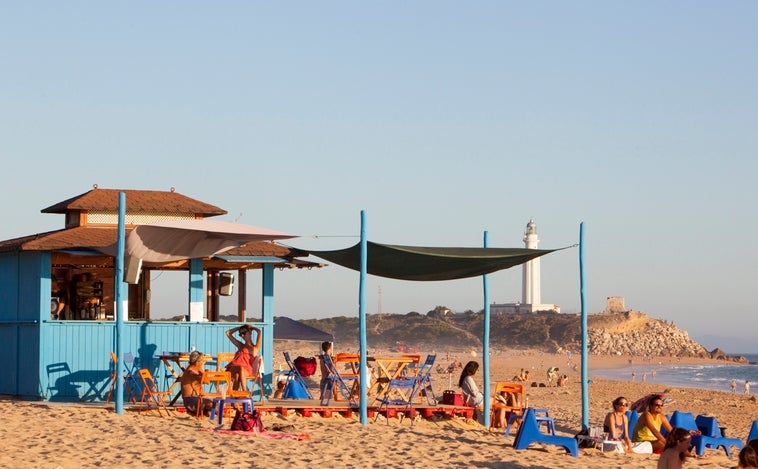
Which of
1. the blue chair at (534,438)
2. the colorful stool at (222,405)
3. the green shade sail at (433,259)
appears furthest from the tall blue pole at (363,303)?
the blue chair at (534,438)

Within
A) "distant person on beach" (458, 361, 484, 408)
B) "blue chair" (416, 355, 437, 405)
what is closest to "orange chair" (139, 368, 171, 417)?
"blue chair" (416, 355, 437, 405)

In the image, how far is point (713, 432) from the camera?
40.9ft

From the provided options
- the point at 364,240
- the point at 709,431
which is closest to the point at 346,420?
the point at 364,240

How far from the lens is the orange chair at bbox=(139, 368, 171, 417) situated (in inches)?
522

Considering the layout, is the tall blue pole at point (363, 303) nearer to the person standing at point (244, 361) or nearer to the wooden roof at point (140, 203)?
the person standing at point (244, 361)

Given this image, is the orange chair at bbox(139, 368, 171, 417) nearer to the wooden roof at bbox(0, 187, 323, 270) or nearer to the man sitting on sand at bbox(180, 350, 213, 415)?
the man sitting on sand at bbox(180, 350, 213, 415)

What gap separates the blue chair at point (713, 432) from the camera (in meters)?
12.1

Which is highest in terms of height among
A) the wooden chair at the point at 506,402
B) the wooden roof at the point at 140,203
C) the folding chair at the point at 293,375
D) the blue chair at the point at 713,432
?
the wooden roof at the point at 140,203

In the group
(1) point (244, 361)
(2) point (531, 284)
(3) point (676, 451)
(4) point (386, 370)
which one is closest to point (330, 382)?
(4) point (386, 370)

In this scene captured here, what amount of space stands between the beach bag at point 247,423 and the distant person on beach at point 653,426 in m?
3.93

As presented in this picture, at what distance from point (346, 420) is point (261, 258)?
2.74 m

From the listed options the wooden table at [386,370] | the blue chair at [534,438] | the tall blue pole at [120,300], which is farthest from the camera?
the wooden table at [386,370]

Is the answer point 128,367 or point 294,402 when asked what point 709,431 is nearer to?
point 294,402

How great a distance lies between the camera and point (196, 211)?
1638 centimetres
